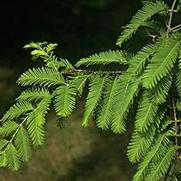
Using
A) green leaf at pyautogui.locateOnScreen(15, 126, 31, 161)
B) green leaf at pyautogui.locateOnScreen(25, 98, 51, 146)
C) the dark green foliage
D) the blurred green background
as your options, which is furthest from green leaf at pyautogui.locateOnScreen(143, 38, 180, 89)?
the blurred green background

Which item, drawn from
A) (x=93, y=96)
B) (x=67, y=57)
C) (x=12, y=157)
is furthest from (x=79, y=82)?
(x=67, y=57)

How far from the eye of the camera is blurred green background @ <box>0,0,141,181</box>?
5.29 m

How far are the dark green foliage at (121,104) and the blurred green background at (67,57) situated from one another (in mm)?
2379

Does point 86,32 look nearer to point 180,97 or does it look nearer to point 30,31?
point 30,31

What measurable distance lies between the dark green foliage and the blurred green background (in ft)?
7.80

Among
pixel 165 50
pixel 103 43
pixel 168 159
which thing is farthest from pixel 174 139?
pixel 103 43

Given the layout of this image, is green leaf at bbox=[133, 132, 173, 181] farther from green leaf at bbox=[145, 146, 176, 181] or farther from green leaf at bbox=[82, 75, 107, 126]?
green leaf at bbox=[82, 75, 107, 126]

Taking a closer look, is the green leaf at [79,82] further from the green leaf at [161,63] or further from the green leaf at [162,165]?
the green leaf at [162,165]

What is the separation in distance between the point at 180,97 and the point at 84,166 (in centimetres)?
352

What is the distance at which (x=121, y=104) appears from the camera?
1920 millimetres

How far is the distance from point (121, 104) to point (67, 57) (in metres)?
5.70

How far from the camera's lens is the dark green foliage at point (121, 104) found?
74.4 inches

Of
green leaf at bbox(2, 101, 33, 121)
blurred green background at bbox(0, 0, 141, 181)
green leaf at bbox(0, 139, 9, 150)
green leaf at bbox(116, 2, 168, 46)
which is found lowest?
blurred green background at bbox(0, 0, 141, 181)

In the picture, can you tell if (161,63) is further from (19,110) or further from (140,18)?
(19,110)
